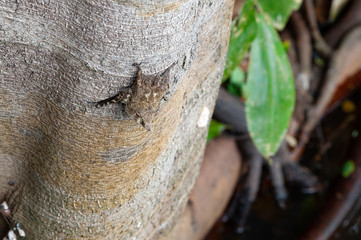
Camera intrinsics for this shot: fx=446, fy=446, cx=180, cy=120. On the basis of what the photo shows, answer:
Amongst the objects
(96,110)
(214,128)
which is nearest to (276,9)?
(214,128)

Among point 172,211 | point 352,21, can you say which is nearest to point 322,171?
point 352,21

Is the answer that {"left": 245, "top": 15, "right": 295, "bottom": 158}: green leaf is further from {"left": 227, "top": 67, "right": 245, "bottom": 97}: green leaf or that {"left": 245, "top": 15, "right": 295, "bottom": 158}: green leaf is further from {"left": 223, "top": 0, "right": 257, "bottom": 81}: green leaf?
{"left": 227, "top": 67, "right": 245, "bottom": 97}: green leaf

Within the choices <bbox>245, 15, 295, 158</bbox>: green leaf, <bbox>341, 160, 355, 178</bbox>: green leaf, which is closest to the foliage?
<bbox>245, 15, 295, 158</bbox>: green leaf

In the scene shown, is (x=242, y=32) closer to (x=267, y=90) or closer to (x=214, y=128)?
(x=267, y=90)

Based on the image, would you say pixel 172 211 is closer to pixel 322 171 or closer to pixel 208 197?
pixel 208 197

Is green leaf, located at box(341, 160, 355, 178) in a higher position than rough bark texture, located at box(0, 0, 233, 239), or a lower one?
lower

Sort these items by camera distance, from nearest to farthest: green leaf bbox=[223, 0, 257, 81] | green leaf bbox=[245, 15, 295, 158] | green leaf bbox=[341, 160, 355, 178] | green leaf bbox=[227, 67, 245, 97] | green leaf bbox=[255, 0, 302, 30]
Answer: green leaf bbox=[223, 0, 257, 81] → green leaf bbox=[245, 15, 295, 158] → green leaf bbox=[255, 0, 302, 30] → green leaf bbox=[227, 67, 245, 97] → green leaf bbox=[341, 160, 355, 178]

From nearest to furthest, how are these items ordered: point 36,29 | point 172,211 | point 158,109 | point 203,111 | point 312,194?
1. point 36,29
2. point 158,109
3. point 203,111
4. point 172,211
5. point 312,194
